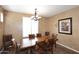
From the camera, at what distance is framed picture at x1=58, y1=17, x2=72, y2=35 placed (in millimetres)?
1611

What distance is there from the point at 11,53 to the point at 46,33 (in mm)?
722

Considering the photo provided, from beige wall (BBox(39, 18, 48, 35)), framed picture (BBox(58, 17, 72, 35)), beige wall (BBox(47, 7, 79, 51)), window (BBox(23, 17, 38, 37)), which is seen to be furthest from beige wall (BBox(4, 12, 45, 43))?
framed picture (BBox(58, 17, 72, 35))

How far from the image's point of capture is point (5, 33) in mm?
1568

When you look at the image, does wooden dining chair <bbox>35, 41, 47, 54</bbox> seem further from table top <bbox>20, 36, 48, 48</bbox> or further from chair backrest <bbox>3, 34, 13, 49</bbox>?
chair backrest <bbox>3, 34, 13, 49</bbox>

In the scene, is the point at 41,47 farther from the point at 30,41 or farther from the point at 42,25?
the point at 42,25

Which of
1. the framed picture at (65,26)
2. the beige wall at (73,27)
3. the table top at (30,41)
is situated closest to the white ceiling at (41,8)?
the beige wall at (73,27)

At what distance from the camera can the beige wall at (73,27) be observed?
1.57 meters

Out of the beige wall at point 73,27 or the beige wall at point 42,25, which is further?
the beige wall at point 42,25

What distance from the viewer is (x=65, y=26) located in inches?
65.5

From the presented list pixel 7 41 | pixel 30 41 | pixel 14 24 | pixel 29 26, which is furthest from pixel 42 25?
pixel 7 41

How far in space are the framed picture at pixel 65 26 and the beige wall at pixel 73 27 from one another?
0.05 metres

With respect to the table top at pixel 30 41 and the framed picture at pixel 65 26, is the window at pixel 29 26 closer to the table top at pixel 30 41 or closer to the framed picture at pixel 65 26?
the table top at pixel 30 41
